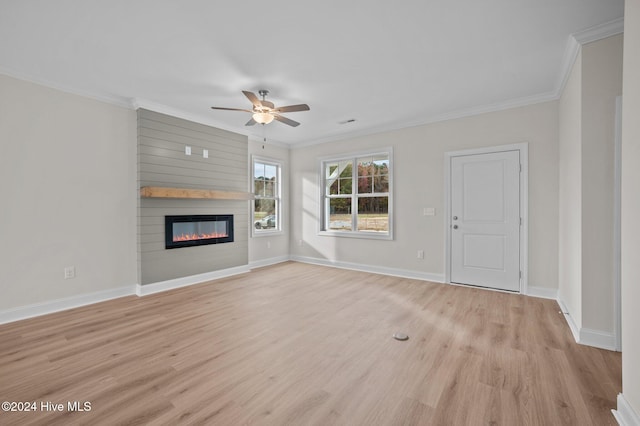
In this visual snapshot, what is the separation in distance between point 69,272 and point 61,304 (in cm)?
38

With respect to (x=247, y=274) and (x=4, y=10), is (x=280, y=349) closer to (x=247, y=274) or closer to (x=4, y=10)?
(x=247, y=274)

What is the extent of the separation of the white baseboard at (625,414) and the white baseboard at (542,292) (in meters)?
2.56

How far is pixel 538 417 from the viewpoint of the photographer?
66.8 inches

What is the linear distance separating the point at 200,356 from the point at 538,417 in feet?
7.75

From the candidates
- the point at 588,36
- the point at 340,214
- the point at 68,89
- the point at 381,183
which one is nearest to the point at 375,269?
the point at 340,214

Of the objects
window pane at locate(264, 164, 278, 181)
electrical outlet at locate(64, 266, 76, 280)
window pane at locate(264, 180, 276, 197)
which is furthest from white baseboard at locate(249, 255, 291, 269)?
electrical outlet at locate(64, 266, 76, 280)

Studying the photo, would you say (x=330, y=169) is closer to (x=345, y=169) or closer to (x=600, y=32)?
(x=345, y=169)

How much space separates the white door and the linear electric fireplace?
153 inches

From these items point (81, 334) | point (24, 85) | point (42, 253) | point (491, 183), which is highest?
point (24, 85)

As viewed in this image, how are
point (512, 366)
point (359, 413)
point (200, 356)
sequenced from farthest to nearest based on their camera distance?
1. point (200, 356)
2. point (512, 366)
3. point (359, 413)

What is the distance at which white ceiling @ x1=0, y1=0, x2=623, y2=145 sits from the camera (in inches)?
90.3

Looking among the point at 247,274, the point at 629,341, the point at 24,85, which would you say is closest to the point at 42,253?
the point at 24,85

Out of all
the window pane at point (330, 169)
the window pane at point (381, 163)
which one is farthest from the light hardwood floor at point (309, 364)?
the window pane at point (330, 169)

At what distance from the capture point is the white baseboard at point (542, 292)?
390 centimetres
